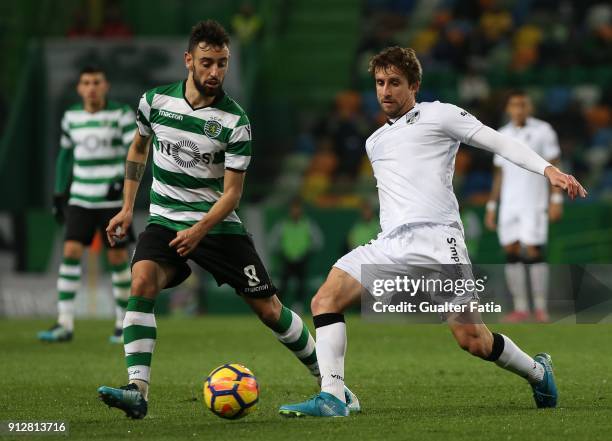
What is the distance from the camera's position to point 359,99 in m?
22.1

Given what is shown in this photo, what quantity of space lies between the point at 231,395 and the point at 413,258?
3.96ft

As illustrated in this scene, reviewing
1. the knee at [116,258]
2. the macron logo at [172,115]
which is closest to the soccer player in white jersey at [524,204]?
the knee at [116,258]

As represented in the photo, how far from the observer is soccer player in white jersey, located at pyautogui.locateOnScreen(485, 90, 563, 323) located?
44.6ft

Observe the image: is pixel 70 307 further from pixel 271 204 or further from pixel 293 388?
pixel 271 204

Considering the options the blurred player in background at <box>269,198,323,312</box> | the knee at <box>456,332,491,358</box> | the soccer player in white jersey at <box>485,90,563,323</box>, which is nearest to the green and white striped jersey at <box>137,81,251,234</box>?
the knee at <box>456,332,491,358</box>

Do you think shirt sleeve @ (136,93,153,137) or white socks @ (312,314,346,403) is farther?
shirt sleeve @ (136,93,153,137)

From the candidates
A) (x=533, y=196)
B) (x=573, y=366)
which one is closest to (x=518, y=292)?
(x=533, y=196)

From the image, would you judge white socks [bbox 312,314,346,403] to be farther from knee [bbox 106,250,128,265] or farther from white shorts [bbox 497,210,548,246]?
white shorts [bbox 497,210,548,246]

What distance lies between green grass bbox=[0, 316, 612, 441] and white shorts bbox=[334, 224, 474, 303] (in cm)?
77

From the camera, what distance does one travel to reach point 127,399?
21.8 feet

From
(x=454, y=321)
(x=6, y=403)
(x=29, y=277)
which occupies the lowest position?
(x=29, y=277)

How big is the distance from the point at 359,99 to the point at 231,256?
15010 mm

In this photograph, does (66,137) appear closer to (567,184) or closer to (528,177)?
(528,177)
